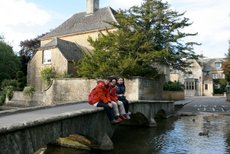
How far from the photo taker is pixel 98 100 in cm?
1388

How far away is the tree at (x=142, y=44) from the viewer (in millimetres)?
30281

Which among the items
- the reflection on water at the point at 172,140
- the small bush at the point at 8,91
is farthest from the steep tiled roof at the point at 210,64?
the reflection on water at the point at 172,140

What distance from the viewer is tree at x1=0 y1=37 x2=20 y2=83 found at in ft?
168

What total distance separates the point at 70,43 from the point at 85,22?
7.22 meters

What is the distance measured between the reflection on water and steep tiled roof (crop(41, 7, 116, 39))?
28.0 meters

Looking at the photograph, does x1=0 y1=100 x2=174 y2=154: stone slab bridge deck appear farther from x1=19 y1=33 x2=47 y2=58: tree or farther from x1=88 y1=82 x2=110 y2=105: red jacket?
x1=19 y1=33 x2=47 y2=58: tree

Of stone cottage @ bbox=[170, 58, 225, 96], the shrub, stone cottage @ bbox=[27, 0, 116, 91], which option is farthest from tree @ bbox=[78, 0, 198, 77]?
stone cottage @ bbox=[170, 58, 225, 96]

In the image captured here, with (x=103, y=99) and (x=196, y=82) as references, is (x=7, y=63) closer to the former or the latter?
(x=103, y=99)

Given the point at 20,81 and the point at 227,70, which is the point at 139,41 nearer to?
the point at 227,70

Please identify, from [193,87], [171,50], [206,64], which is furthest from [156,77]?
[206,64]

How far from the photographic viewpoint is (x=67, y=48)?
4466cm

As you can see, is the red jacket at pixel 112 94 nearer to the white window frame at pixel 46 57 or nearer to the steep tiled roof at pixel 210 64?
the white window frame at pixel 46 57

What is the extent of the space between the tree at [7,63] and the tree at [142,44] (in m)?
22.5

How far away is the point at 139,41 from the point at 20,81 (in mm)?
22593
